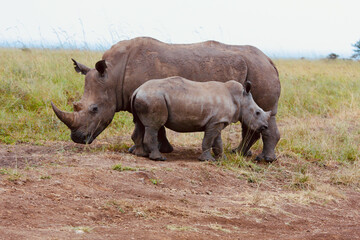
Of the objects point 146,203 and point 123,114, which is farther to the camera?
point 123,114

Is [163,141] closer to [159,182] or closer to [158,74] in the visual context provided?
[158,74]

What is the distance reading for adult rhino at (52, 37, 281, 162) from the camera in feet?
24.0

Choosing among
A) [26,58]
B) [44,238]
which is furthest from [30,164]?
[26,58]

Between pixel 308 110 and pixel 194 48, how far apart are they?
215 inches

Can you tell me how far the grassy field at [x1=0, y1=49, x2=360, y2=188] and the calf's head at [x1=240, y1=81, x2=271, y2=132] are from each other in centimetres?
48

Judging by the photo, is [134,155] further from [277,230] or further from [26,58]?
[26,58]

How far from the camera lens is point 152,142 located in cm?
700

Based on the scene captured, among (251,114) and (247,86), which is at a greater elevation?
(247,86)

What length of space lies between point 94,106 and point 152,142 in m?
0.93

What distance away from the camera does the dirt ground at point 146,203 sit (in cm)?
421

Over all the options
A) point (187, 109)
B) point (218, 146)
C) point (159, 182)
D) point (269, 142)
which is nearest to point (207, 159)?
point (218, 146)

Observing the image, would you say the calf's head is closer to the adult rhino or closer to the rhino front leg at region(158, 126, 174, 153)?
the adult rhino

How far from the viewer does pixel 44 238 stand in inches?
145

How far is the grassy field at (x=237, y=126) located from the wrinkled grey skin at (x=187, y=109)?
54cm
